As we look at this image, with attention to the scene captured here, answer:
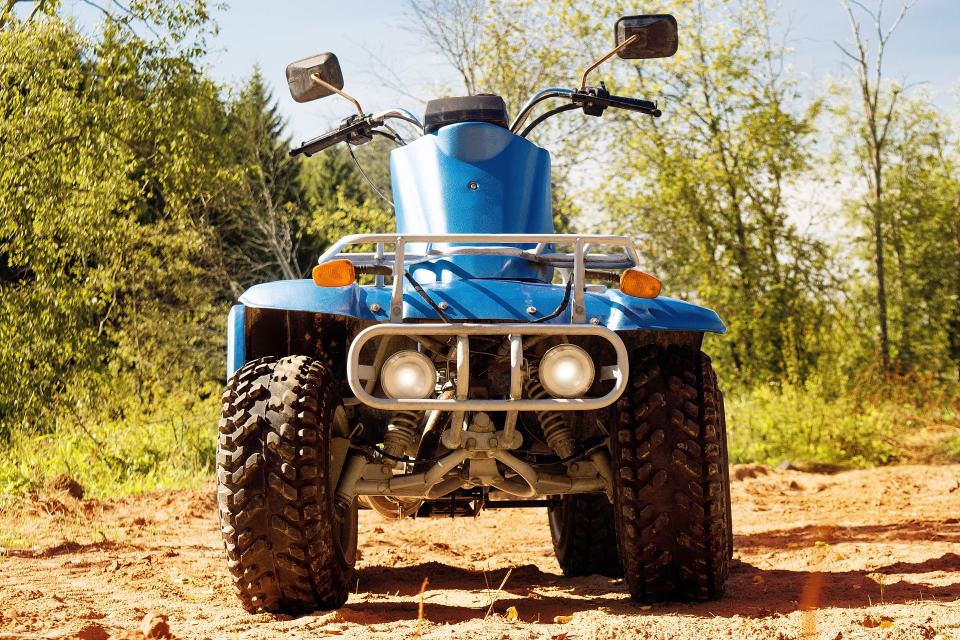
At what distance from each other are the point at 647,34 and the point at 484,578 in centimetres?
265

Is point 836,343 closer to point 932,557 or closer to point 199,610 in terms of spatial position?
point 932,557

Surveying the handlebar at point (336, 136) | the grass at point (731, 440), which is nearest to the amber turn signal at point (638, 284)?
the handlebar at point (336, 136)

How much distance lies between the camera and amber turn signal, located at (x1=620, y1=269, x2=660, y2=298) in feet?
11.9

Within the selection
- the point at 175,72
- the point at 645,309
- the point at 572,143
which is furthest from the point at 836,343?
the point at 645,309

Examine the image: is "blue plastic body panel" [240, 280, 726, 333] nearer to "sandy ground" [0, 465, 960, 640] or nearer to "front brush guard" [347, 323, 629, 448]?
"front brush guard" [347, 323, 629, 448]

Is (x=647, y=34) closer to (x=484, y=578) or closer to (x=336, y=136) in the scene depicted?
(x=336, y=136)

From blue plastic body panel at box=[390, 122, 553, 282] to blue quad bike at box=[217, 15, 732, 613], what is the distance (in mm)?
11

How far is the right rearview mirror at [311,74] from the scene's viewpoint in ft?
15.5

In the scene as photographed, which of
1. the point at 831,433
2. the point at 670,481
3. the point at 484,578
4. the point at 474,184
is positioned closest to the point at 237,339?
the point at 474,184

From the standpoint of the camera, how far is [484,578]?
16.4 ft

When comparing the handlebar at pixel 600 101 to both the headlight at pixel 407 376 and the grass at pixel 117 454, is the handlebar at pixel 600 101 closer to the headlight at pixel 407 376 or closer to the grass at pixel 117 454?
the headlight at pixel 407 376

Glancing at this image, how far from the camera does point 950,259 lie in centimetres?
2169

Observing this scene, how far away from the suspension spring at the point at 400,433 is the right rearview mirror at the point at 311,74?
64.4 inches

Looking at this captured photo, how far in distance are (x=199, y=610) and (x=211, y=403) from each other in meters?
10.6
